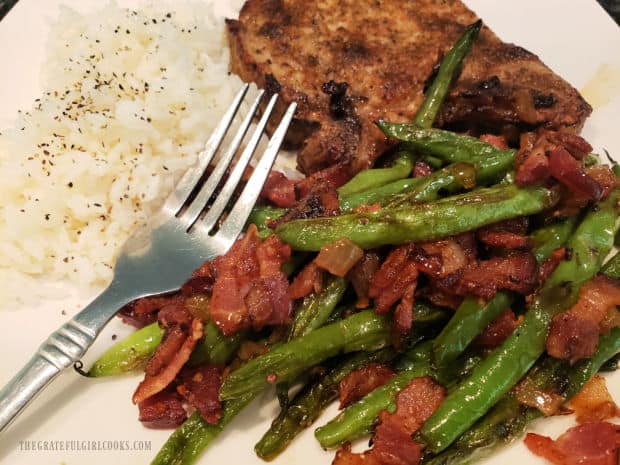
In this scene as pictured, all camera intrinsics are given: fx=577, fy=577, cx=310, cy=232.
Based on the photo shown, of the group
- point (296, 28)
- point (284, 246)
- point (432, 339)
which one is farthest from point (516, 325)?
point (296, 28)

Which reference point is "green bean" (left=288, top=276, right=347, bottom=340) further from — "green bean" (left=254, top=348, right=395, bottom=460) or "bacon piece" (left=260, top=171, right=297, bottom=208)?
"bacon piece" (left=260, top=171, right=297, bottom=208)

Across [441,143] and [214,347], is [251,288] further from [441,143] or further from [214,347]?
[441,143]

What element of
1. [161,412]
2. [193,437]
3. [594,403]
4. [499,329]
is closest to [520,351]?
[499,329]

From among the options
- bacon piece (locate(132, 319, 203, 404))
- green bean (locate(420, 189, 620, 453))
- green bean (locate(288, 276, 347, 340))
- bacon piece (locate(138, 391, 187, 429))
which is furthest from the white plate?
green bean (locate(288, 276, 347, 340))

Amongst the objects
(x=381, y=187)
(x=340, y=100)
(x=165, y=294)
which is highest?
(x=340, y=100)

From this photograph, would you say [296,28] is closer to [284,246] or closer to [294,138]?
[294,138]

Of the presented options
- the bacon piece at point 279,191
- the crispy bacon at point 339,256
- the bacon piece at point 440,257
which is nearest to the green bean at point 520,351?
the bacon piece at point 440,257
